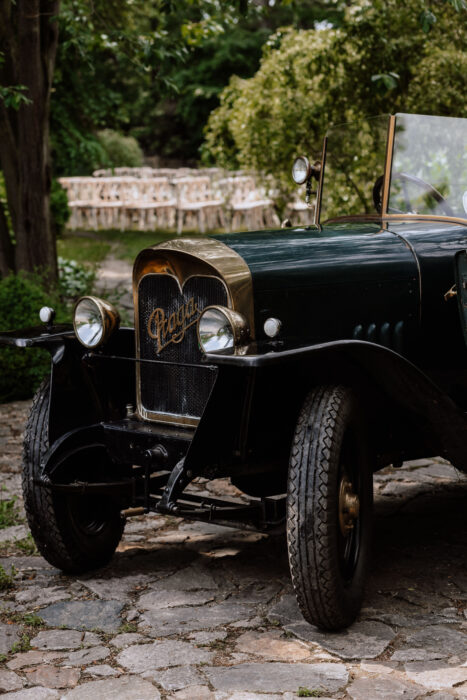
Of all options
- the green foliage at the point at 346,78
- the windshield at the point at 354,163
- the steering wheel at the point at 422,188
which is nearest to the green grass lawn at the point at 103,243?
the green foliage at the point at 346,78

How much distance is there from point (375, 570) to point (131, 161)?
79.6 ft

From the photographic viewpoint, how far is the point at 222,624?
348 cm

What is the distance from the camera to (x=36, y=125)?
8727 millimetres

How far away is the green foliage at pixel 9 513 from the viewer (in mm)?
4781

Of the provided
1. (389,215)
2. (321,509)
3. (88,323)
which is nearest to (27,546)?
(88,323)

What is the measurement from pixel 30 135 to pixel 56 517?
5.71m

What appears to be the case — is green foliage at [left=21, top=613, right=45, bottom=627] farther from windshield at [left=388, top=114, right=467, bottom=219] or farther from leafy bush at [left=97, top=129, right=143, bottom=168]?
leafy bush at [left=97, top=129, right=143, bottom=168]

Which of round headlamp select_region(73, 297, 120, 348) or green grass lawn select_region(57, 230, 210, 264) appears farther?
green grass lawn select_region(57, 230, 210, 264)

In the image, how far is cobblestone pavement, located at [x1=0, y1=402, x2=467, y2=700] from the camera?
118 inches

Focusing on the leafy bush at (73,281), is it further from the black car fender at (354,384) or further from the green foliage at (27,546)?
the black car fender at (354,384)

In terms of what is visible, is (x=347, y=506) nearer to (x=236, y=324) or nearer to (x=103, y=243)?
(x=236, y=324)

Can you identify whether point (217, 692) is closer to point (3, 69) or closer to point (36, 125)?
point (36, 125)

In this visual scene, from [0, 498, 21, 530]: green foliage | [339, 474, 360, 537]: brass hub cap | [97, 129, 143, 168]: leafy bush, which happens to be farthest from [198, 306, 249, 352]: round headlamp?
[97, 129, 143, 168]: leafy bush

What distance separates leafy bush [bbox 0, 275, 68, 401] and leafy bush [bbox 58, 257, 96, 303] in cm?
130
